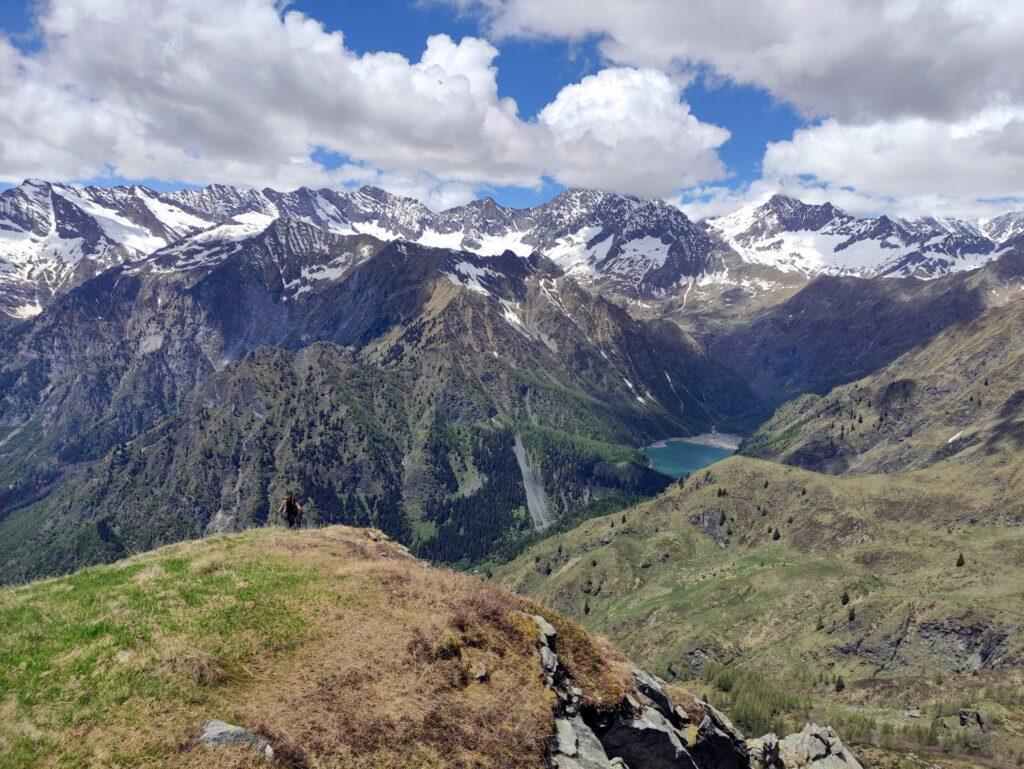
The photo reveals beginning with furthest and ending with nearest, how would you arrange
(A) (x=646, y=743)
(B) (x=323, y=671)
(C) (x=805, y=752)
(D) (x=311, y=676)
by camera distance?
(C) (x=805, y=752) < (A) (x=646, y=743) < (B) (x=323, y=671) < (D) (x=311, y=676)

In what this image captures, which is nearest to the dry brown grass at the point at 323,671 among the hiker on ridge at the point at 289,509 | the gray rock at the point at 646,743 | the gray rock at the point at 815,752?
the gray rock at the point at 646,743

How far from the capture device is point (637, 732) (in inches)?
1240

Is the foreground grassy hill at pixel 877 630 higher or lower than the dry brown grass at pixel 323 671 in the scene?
lower

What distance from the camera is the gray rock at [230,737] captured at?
19.9 m

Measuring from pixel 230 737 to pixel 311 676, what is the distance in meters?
5.01

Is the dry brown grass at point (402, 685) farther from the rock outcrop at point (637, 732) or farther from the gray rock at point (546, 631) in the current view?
the rock outcrop at point (637, 732)

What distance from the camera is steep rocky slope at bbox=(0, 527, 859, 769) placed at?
20.3 meters

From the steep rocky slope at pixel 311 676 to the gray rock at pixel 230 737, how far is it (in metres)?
0.05

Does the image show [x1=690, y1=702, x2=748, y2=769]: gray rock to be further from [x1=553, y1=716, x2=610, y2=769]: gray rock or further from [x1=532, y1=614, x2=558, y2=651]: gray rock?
[x1=532, y1=614, x2=558, y2=651]: gray rock

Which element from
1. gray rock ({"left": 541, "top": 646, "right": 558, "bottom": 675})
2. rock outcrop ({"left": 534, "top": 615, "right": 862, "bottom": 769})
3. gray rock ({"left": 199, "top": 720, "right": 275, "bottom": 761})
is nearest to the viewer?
gray rock ({"left": 199, "top": 720, "right": 275, "bottom": 761})

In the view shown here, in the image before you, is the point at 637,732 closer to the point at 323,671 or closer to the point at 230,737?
the point at 323,671

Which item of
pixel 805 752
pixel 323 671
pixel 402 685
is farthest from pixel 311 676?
pixel 805 752

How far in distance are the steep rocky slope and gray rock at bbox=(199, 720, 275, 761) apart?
49 millimetres

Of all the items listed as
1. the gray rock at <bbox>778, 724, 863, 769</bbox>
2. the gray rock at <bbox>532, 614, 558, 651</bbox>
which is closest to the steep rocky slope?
the gray rock at <bbox>532, 614, 558, 651</bbox>
